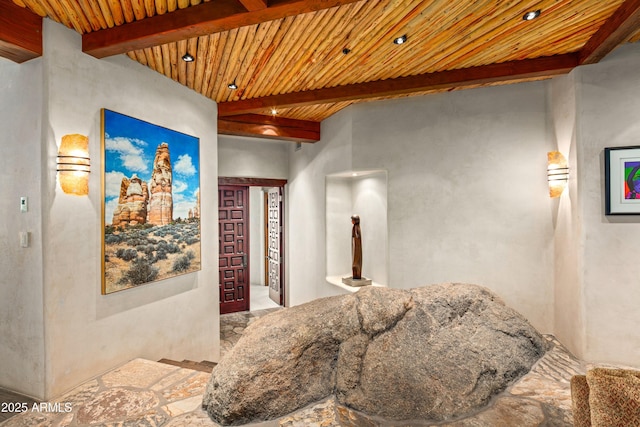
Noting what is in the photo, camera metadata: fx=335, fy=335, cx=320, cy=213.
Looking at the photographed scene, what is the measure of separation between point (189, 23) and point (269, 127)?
271 centimetres

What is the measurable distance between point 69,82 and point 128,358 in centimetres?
227

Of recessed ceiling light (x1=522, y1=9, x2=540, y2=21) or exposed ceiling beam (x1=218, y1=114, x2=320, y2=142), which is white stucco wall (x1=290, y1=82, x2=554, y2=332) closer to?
exposed ceiling beam (x1=218, y1=114, x2=320, y2=142)

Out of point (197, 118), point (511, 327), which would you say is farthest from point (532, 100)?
point (197, 118)

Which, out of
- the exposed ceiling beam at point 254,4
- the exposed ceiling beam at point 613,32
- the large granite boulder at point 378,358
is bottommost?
the large granite boulder at point 378,358

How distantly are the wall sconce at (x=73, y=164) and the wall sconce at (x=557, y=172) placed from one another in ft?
13.5

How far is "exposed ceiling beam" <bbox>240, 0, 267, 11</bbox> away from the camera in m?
2.00

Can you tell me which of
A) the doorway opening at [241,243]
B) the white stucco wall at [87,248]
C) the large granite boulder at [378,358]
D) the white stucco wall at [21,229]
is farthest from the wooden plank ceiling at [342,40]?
the doorway opening at [241,243]

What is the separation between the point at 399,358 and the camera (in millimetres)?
2068

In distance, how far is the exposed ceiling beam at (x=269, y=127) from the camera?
4.72 m

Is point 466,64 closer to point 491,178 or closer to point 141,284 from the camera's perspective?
point 491,178

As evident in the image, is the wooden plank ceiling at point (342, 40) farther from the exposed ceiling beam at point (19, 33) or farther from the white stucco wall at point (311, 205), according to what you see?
the white stucco wall at point (311, 205)

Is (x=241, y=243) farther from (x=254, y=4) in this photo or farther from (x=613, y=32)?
(x=613, y=32)

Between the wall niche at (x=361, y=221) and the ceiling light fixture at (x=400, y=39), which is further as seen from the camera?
the wall niche at (x=361, y=221)

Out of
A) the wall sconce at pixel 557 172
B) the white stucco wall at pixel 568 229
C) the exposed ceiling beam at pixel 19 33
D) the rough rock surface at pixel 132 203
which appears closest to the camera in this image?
the exposed ceiling beam at pixel 19 33
